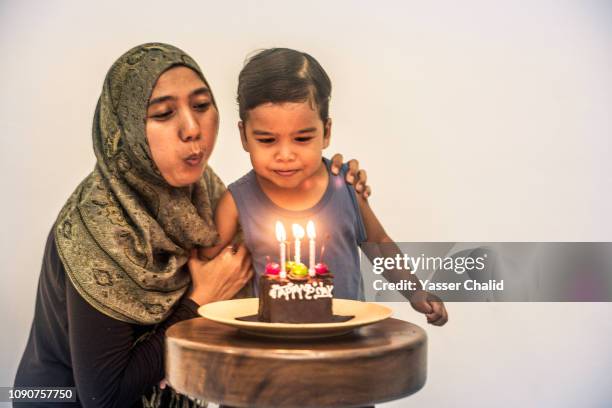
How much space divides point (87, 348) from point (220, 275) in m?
0.43

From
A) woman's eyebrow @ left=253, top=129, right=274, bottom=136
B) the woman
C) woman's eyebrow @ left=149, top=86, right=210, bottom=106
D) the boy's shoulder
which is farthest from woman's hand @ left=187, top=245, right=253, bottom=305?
woman's eyebrow @ left=149, top=86, right=210, bottom=106

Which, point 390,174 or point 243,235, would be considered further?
point 390,174

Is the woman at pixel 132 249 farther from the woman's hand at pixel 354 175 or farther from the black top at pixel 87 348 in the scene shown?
the woman's hand at pixel 354 175

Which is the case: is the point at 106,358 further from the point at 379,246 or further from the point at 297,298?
the point at 379,246

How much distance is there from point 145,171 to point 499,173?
44.1 inches

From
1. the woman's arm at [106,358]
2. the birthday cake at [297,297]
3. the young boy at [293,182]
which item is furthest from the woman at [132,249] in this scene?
the birthday cake at [297,297]

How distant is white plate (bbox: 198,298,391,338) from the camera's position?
1.64 meters

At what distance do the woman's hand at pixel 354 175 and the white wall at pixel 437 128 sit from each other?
12cm

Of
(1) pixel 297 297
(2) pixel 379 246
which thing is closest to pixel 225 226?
(2) pixel 379 246

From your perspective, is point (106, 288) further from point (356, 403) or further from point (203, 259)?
point (356, 403)

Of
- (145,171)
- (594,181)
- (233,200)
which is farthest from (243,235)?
(594,181)

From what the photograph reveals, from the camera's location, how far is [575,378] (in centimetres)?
243

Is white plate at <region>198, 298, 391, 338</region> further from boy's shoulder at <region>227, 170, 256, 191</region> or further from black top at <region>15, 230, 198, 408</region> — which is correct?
boy's shoulder at <region>227, 170, 256, 191</region>

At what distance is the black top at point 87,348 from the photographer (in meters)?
1.98
